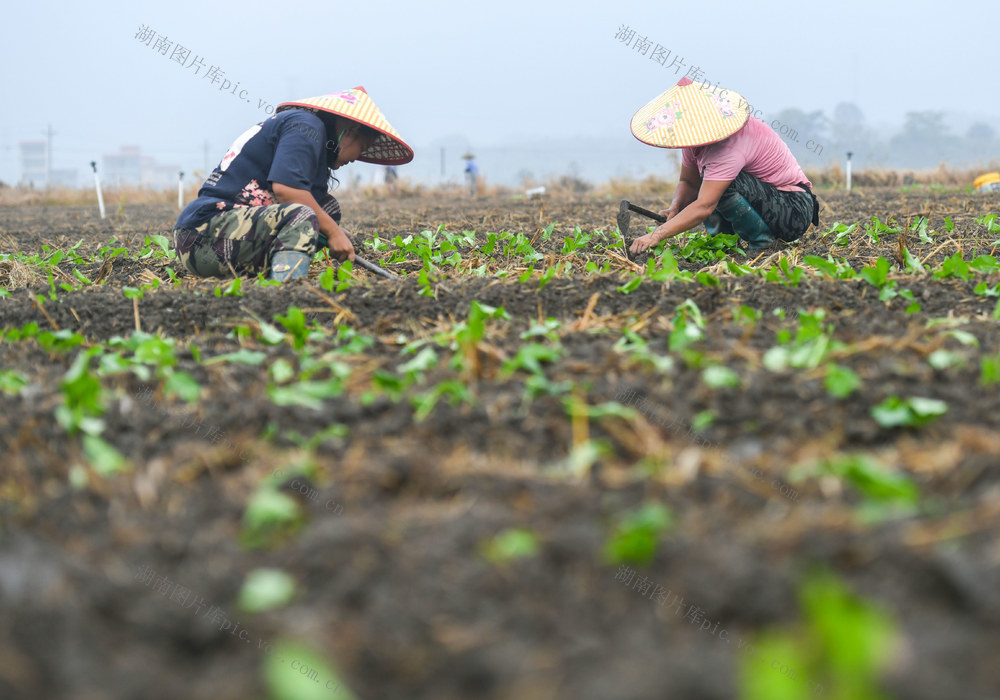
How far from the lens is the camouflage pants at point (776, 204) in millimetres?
4508

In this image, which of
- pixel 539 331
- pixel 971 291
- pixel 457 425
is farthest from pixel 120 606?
pixel 971 291

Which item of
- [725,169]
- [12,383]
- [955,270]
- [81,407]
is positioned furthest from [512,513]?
[725,169]

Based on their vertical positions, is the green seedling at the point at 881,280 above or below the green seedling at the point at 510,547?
above

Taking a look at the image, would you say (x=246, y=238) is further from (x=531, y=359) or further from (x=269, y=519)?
(x=269, y=519)

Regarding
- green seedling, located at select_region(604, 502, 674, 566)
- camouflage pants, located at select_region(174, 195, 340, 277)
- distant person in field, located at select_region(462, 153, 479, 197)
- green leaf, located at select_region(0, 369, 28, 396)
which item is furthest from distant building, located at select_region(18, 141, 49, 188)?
green seedling, located at select_region(604, 502, 674, 566)

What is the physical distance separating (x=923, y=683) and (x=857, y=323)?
6.57 ft

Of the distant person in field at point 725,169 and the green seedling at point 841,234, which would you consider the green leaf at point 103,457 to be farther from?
the green seedling at point 841,234

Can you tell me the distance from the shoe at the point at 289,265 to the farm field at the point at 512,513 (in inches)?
47.4

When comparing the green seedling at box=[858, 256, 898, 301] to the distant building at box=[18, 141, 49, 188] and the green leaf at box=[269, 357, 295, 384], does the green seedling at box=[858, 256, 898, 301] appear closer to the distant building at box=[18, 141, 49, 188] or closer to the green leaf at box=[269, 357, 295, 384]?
the green leaf at box=[269, 357, 295, 384]

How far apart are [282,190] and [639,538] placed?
3.15 m

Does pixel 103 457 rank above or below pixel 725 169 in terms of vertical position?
below

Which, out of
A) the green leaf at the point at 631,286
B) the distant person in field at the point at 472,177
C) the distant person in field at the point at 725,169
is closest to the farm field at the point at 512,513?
the green leaf at the point at 631,286

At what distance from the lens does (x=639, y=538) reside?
47.1 inches

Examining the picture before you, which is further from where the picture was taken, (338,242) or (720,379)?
(338,242)
